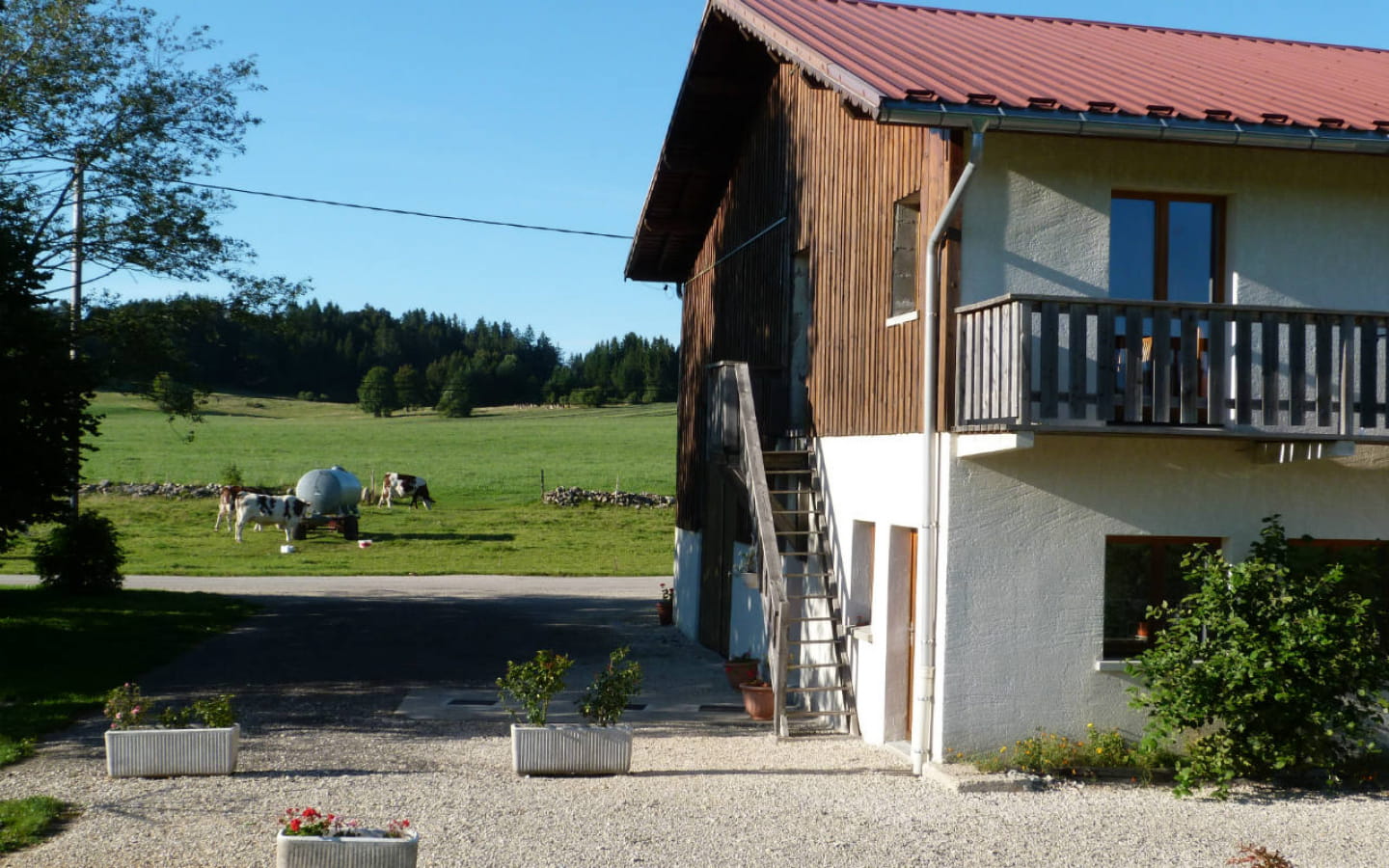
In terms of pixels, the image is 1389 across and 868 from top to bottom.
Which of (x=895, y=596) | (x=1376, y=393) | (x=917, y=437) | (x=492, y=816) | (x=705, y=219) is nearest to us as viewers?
(x=492, y=816)

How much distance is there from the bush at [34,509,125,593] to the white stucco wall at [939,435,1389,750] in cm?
1952

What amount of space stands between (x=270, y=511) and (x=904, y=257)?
97.1 feet

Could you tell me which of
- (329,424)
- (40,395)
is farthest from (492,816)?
(329,424)

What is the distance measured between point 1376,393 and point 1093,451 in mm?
2233

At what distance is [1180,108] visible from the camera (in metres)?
10.7

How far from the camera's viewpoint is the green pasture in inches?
1371

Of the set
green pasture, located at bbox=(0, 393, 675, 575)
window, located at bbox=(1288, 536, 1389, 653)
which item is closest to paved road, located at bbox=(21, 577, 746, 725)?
green pasture, located at bbox=(0, 393, 675, 575)

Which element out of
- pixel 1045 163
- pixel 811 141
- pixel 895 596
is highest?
pixel 811 141

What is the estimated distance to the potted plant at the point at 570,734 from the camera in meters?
10.8

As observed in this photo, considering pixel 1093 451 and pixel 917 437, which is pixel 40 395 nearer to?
pixel 917 437

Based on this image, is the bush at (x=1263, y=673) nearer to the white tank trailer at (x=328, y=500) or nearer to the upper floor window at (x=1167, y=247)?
the upper floor window at (x=1167, y=247)

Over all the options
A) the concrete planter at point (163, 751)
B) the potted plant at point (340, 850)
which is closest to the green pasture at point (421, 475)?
the concrete planter at point (163, 751)

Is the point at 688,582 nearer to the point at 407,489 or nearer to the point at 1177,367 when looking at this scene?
the point at 1177,367

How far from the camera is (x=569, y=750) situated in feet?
35.3
